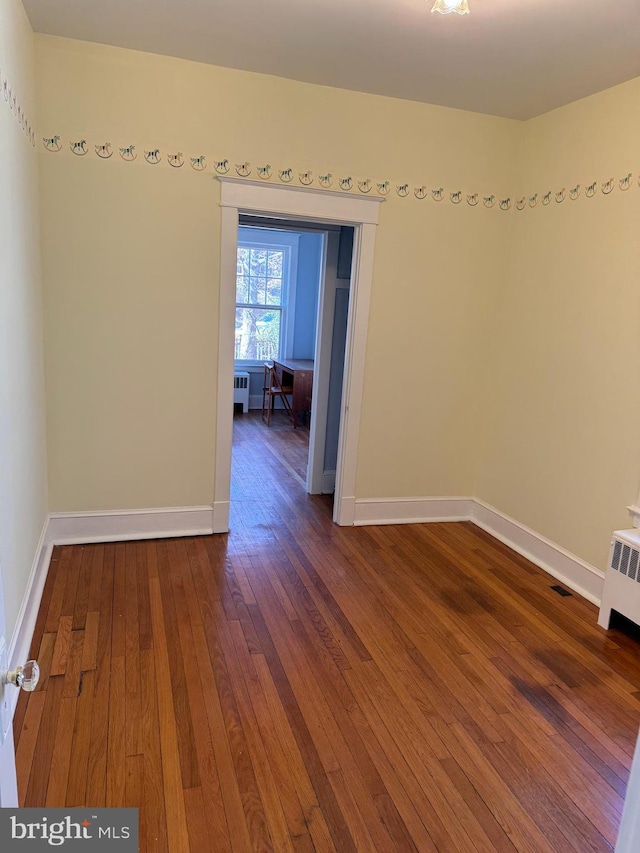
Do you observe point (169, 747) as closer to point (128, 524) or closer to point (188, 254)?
point (128, 524)

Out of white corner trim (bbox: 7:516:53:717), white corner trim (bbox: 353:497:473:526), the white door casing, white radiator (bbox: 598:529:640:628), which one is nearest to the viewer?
the white door casing

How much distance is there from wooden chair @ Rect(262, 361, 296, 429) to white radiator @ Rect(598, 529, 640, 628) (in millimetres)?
4590

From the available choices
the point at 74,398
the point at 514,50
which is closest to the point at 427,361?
the point at 514,50

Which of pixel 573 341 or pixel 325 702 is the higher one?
pixel 573 341

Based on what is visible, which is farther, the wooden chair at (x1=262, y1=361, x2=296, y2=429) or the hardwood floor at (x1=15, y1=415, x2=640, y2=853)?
the wooden chair at (x1=262, y1=361, x2=296, y2=429)

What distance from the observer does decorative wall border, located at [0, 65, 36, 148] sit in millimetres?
2012

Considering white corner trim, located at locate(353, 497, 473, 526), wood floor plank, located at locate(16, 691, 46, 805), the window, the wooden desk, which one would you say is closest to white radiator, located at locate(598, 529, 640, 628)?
white corner trim, located at locate(353, 497, 473, 526)

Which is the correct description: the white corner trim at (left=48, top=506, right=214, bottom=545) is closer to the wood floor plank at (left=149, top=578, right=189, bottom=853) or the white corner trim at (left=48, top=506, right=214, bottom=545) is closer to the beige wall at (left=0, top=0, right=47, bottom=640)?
the beige wall at (left=0, top=0, right=47, bottom=640)

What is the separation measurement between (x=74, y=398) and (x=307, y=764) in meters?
2.30

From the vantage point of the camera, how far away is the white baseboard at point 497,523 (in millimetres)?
3201

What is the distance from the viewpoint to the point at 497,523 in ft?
12.9

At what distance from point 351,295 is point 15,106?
2.05m

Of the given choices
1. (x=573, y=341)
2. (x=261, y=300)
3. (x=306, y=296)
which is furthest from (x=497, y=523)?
(x=261, y=300)

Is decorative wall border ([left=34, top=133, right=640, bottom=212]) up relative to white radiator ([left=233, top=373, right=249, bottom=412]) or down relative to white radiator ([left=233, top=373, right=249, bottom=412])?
up
